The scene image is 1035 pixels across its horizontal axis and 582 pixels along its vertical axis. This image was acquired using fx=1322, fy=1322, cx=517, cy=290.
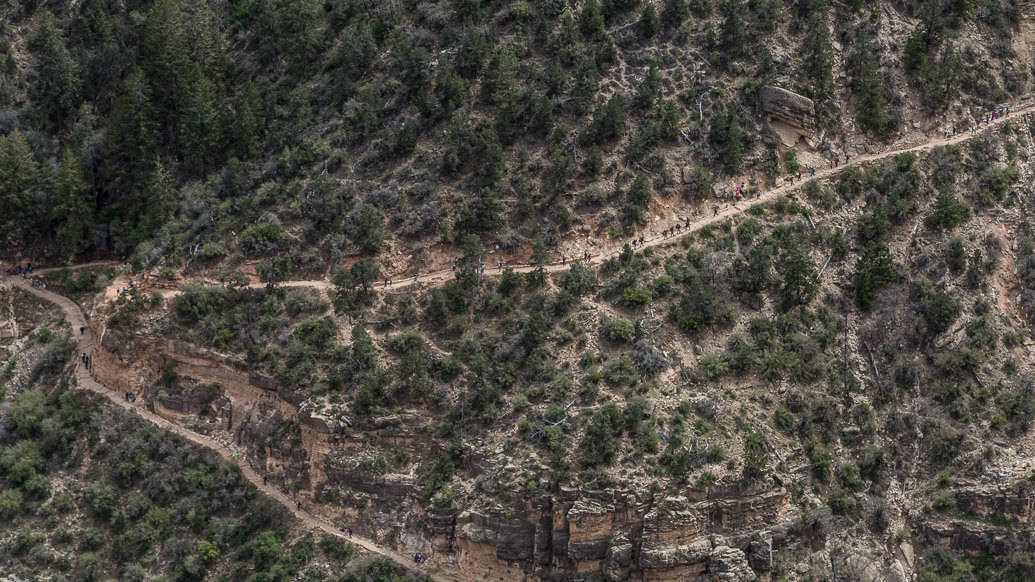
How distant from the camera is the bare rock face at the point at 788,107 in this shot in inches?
4151

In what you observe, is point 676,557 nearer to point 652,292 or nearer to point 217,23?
point 652,292

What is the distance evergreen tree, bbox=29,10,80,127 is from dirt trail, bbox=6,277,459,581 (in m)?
16.8

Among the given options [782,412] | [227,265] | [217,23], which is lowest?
[782,412]

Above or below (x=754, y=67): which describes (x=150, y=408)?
below

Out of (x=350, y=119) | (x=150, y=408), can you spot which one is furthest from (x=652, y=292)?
(x=150, y=408)

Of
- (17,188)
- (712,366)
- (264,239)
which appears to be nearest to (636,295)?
(712,366)

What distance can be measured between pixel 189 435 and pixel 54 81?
38.8m

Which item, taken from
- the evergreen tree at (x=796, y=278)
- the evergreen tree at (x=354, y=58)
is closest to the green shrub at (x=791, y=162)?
the evergreen tree at (x=796, y=278)

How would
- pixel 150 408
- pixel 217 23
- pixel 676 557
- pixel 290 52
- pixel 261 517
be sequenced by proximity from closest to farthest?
1. pixel 676 557
2. pixel 261 517
3. pixel 150 408
4. pixel 290 52
5. pixel 217 23

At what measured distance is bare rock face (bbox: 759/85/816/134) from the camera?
346ft

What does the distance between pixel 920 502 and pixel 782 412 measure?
468 inches

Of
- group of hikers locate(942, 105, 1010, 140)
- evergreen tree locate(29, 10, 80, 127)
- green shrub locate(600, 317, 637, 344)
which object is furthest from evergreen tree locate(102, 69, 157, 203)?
group of hikers locate(942, 105, 1010, 140)

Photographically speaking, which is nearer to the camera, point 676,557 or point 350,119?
point 676,557

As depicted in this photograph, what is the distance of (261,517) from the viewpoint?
95750 millimetres
